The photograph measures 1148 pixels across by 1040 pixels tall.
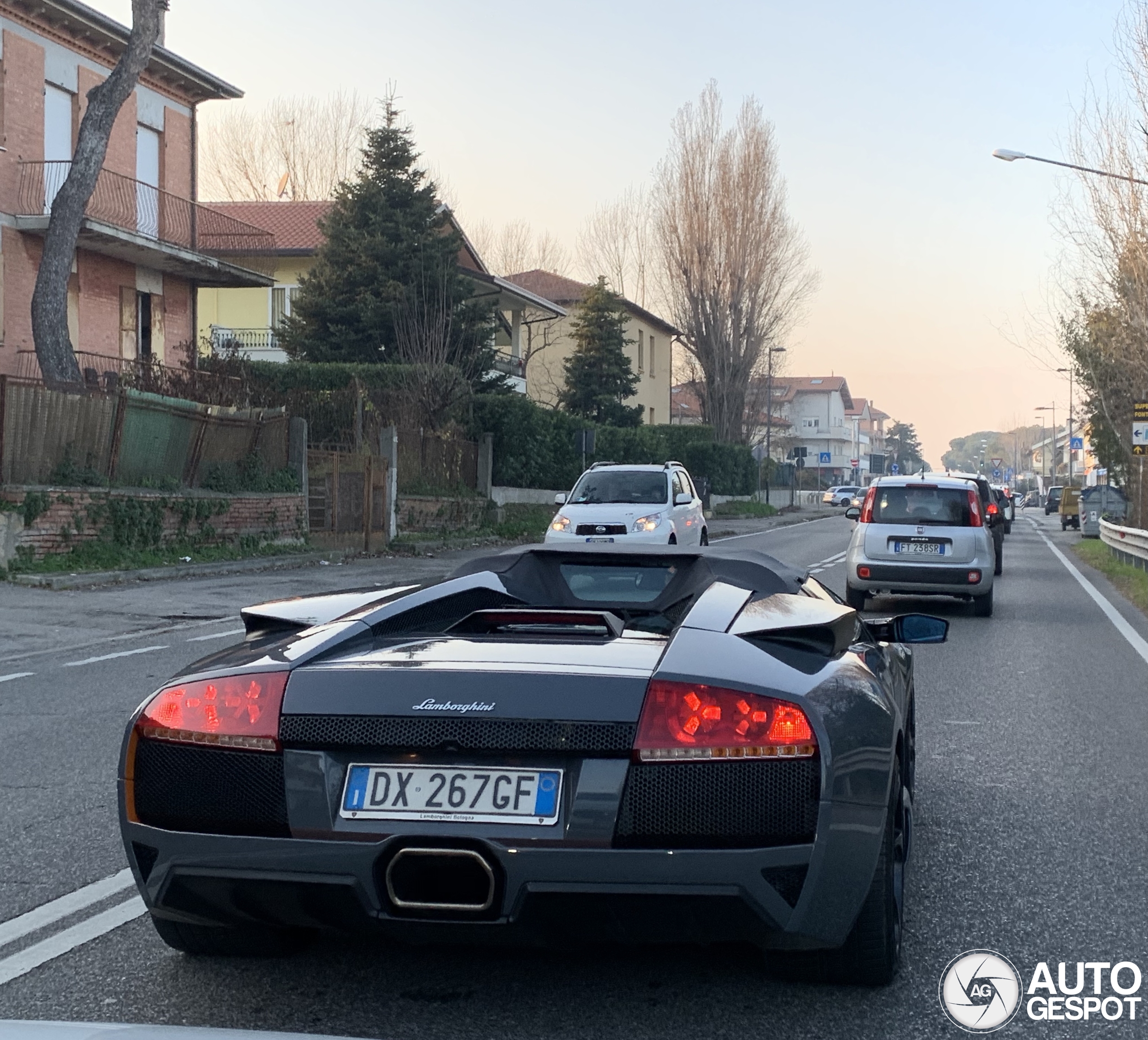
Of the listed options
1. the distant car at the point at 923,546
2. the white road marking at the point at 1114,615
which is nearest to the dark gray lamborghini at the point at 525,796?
the white road marking at the point at 1114,615

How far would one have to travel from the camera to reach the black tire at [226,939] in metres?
3.73

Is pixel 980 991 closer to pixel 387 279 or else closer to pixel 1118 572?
pixel 1118 572

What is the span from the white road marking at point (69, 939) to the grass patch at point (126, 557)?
13986 mm

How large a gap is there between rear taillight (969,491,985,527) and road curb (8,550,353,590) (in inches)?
405

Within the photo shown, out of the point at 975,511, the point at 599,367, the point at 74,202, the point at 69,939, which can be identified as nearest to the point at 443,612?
the point at 69,939

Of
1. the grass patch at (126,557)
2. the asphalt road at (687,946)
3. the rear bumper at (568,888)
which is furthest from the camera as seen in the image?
the grass patch at (126,557)

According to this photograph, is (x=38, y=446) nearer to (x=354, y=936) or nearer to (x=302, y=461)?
(x=302, y=461)

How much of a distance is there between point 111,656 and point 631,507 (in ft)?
32.4

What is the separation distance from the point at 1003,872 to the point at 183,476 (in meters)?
19.0

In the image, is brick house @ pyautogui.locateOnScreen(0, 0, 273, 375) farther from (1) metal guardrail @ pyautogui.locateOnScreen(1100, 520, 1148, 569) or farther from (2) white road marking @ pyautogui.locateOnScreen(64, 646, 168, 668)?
(1) metal guardrail @ pyautogui.locateOnScreen(1100, 520, 1148, 569)

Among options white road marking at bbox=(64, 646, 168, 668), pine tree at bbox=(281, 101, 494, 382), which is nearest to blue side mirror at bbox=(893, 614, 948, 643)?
white road marking at bbox=(64, 646, 168, 668)

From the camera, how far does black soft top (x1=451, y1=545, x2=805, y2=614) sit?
450 cm

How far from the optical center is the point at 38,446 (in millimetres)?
18750

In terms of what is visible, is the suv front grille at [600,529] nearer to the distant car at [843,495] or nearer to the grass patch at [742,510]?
the grass patch at [742,510]
